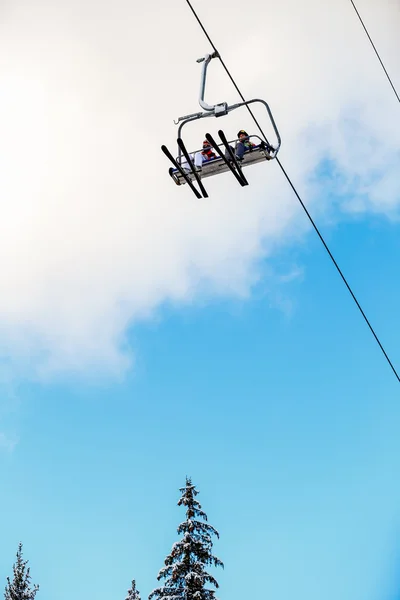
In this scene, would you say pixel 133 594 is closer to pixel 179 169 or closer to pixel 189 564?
pixel 189 564

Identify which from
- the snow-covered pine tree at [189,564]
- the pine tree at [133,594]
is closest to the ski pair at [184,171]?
the snow-covered pine tree at [189,564]

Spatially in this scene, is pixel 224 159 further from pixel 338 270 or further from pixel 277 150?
pixel 338 270

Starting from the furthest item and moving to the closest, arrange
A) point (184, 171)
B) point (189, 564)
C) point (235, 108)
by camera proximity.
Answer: point (189, 564), point (184, 171), point (235, 108)

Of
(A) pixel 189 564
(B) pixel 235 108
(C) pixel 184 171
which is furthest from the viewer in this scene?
(A) pixel 189 564

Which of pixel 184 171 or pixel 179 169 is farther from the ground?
pixel 184 171

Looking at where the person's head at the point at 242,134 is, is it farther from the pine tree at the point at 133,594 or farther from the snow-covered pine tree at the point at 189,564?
the pine tree at the point at 133,594

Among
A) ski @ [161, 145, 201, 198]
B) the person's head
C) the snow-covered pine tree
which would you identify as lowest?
the snow-covered pine tree

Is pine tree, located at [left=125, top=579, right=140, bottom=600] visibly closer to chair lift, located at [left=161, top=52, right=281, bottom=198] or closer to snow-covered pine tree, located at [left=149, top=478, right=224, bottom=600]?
snow-covered pine tree, located at [left=149, top=478, right=224, bottom=600]

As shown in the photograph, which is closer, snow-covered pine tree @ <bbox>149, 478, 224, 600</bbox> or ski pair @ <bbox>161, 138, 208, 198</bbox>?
ski pair @ <bbox>161, 138, 208, 198</bbox>

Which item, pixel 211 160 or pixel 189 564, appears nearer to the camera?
pixel 211 160

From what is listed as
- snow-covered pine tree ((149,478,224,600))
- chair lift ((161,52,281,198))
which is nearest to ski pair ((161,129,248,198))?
chair lift ((161,52,281,198))

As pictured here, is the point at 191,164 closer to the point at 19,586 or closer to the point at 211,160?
the point at 211,160

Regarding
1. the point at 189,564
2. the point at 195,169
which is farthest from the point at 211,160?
the point at 189,564

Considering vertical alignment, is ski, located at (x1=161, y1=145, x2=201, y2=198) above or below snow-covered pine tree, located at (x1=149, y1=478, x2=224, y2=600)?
above
